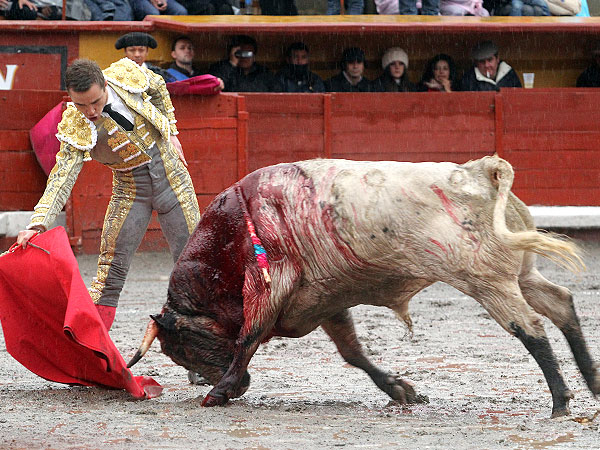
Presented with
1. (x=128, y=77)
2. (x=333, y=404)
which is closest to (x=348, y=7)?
(x=128, y=77)

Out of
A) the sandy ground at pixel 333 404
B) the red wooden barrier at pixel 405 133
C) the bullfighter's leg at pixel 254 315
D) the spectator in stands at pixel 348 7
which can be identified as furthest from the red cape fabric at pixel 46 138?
the bullfighter's leg at pixel 254 315

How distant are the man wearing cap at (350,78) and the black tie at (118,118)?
479cm

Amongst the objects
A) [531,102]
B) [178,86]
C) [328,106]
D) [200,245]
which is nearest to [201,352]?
[200,245]

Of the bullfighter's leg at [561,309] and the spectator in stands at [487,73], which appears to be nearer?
the bullfighter's leg at [561,309]

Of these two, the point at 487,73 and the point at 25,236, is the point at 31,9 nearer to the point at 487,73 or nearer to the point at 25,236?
the point at 487,73

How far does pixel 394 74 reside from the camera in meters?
8.53

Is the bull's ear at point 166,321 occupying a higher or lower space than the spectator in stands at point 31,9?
lower

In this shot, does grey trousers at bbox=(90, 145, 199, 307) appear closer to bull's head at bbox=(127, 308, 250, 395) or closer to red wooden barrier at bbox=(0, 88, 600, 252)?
bull's head at bbox=(127, 308, 250, 395)

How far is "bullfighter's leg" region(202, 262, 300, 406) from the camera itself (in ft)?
10.8

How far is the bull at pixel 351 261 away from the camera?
3.03 m

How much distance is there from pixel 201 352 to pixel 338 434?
723 mm

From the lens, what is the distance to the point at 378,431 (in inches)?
118

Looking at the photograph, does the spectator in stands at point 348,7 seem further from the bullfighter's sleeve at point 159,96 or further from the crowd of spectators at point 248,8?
the bullfighter's sleeve at point 159,96

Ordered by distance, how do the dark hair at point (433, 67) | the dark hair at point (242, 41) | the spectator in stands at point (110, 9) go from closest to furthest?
the dark hair at point (242, 41) → the spectator in stands at point (110, 9) → the dark hair at point (433, 67)
